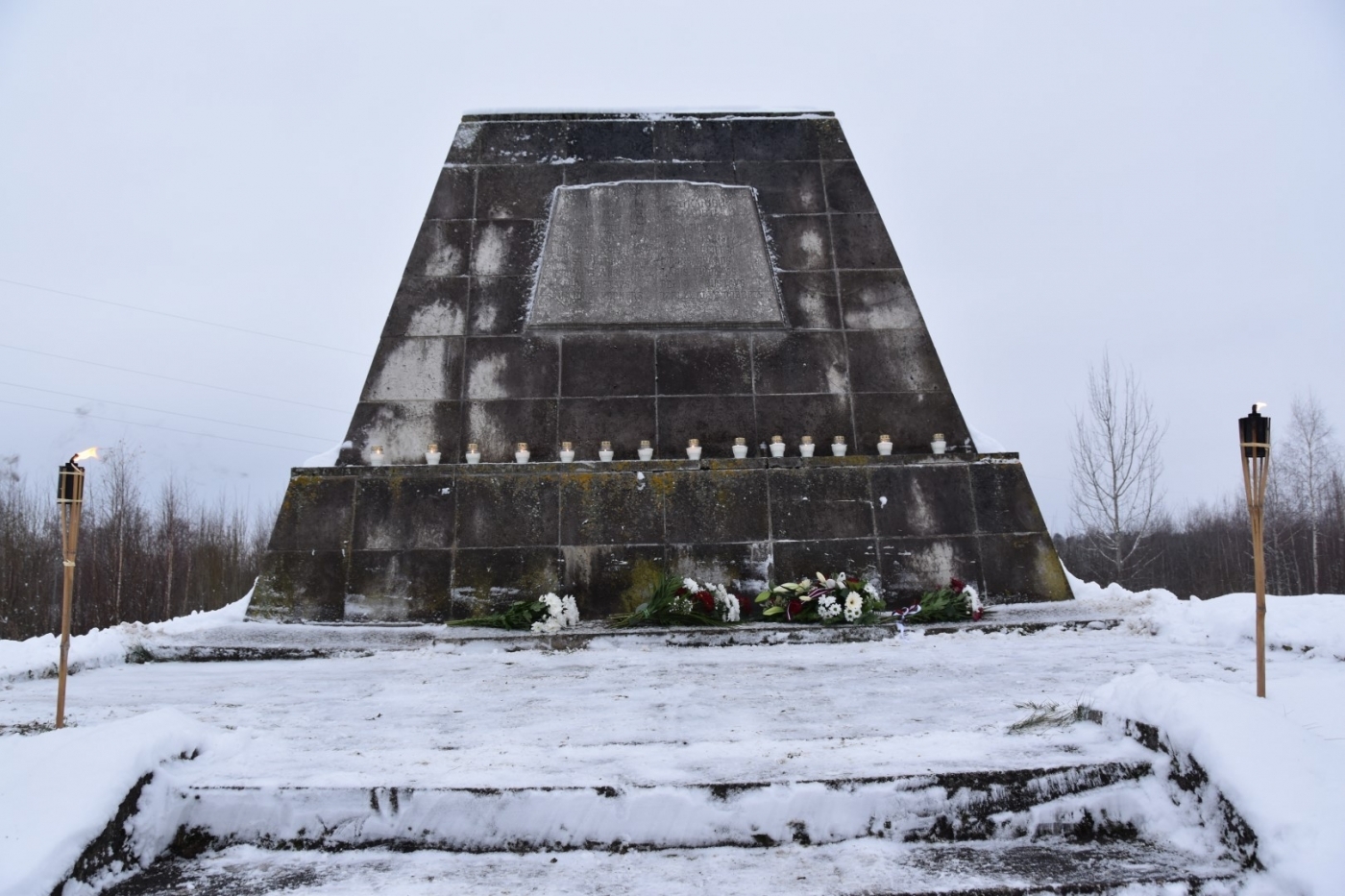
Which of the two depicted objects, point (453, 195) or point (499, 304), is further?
point (453, 195)

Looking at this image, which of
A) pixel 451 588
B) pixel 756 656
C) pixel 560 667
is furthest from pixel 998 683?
pixel 451 588

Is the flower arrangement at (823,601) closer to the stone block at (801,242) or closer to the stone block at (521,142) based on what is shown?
the stone block at (801,242)

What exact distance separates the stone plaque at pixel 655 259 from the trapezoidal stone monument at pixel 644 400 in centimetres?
2

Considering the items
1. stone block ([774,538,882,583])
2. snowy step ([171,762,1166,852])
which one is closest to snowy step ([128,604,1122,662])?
stone block ([774,538,882,583])

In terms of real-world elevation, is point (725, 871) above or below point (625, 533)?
below

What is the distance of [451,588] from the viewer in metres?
7.70

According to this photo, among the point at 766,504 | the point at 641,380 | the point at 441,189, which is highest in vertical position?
the point at 441,189

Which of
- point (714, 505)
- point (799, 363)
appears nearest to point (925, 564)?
point (714, 505)

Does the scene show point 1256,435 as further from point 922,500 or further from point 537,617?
point 537,617

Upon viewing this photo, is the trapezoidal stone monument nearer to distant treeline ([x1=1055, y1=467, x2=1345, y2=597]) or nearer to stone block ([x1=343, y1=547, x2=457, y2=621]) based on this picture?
stone block ([x1=343, y1=547, x2=457, y2=621])

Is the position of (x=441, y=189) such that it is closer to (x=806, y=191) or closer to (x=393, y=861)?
(x=806, y=191)

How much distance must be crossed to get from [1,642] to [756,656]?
5045 millimetres

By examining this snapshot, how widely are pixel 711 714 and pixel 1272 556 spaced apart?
26475 mm

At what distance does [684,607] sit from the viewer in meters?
7.03
